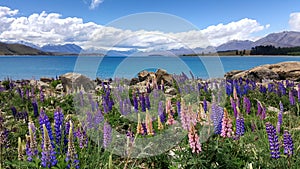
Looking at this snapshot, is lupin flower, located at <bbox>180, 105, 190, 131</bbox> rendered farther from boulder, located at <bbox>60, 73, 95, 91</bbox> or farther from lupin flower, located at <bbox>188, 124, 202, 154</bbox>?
boulder, located at <bbox>60, 73, 95, 91</bbox>

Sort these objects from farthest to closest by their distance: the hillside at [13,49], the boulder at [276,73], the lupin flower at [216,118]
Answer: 1. the hillside at [13,49]
2. the boulder at [276,73]
3. the lupin flower at [216,118]


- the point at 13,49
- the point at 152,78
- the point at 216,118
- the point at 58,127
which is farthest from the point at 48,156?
the point at 13,49

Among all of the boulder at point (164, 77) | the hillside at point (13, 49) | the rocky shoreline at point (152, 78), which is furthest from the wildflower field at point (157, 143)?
the hillside at point (13, 49)

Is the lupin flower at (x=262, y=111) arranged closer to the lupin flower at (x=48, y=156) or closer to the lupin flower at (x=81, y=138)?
the lupin flower at (x=81, y=138)

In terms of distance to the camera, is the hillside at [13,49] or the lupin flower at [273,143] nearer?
the lupin flower at [273,143]

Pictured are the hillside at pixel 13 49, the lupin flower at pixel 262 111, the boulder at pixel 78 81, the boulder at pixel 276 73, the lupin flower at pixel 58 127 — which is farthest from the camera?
the hillside at pixel 13 49

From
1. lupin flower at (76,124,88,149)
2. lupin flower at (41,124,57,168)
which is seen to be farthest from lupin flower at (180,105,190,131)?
lupin flower at (41,124,57,168)

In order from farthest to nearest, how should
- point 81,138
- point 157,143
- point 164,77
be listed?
point 164,77, point 157,143, point 81,138

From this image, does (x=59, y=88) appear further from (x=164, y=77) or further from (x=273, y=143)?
(x=273, y=143)

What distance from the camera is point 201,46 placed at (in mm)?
6875

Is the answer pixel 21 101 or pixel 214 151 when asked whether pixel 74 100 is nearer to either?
pixel 21 101

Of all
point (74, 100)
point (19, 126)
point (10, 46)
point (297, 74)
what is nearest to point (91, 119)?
point (19, 126)

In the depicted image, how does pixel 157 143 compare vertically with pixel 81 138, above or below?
below

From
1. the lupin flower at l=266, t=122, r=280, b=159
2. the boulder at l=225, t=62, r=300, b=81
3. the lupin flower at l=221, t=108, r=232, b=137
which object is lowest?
the boulder at l=225, t=62, r=300, b=81
